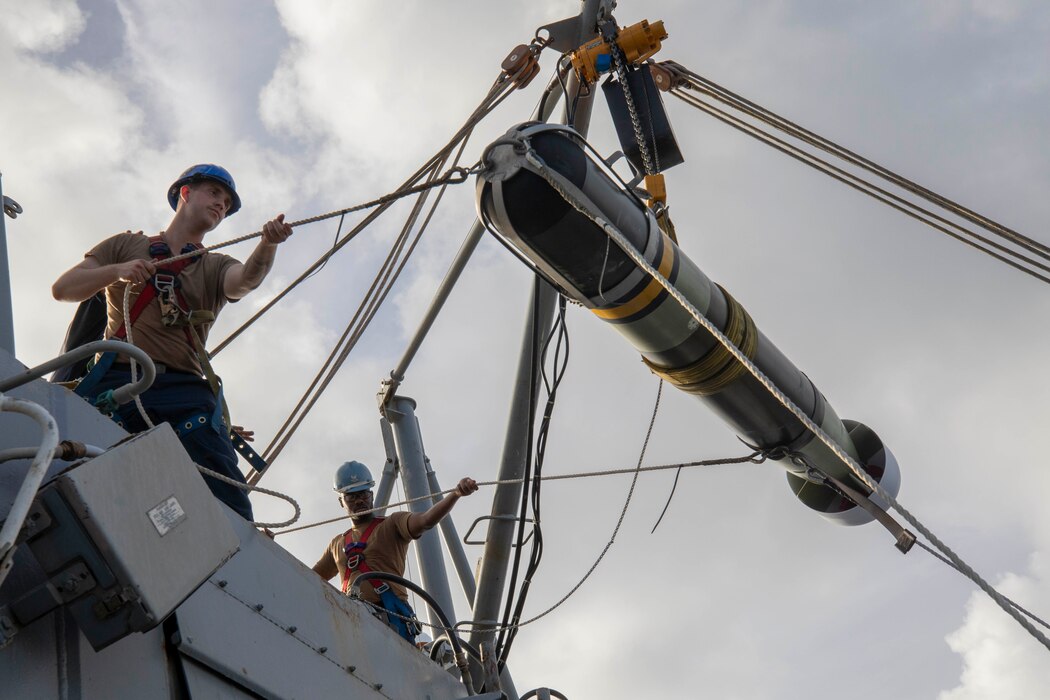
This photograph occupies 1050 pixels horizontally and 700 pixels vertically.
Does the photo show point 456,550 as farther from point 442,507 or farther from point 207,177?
point 207,177

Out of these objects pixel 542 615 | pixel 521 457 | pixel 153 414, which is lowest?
pixel 153 414

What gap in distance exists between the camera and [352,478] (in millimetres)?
6559

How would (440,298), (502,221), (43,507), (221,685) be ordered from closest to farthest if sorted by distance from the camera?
Answer: (43,507), (221,685), (502,221), (440,298)

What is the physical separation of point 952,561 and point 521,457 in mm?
2628

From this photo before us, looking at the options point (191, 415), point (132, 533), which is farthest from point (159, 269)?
point (132, 533)

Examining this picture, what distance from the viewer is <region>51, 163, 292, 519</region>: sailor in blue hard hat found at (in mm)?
3629

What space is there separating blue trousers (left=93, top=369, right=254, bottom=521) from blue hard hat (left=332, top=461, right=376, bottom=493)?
262 centimetres

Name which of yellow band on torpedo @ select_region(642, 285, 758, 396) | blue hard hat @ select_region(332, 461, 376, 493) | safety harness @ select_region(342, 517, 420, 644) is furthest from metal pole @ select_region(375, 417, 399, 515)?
yellow band on torpedo @ select_region(642, 285, 758, 396)

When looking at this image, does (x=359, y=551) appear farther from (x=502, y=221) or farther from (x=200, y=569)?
(x=200, y=569)

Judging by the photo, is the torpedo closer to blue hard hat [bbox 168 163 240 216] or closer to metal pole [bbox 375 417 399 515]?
blue hard hat [bbox 168 163 240 216]

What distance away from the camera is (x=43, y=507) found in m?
2.07

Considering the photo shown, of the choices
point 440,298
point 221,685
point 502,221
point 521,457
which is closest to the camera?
point 221,685

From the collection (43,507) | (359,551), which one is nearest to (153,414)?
(43,507)

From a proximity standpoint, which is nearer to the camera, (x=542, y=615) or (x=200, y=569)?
(x=200, y=569)
